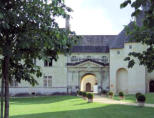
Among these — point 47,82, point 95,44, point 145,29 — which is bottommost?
point 47,82

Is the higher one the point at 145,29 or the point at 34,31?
the point at 145,29

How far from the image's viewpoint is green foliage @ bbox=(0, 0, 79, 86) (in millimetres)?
6105

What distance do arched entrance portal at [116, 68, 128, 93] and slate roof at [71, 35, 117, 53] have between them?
5521 mm

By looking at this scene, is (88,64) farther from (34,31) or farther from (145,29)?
(34,31)

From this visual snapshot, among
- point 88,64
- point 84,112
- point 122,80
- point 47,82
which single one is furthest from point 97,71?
point 84,112

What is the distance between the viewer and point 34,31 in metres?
6.37

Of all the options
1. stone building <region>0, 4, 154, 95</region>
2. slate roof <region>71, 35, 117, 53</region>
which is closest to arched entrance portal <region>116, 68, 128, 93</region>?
stone building <region>0, 4, 154, 95</region>

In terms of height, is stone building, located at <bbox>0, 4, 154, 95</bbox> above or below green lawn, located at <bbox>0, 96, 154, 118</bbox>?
above

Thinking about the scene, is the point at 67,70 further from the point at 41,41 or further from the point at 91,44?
the point at 41,41

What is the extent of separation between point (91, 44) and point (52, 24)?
4169 centimetres

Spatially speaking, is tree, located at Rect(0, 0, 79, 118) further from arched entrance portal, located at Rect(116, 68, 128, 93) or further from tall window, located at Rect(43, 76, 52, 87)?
tall window, located at Rect(43, 76, 52, 87)

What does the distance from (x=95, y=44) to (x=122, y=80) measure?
8792 mm

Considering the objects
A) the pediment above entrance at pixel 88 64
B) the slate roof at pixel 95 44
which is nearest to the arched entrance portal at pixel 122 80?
the pediment above entrance at pixel 88 64

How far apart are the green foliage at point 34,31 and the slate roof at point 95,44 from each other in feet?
130
